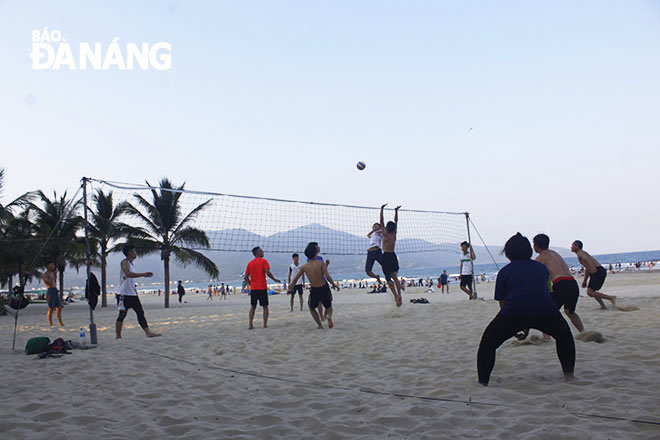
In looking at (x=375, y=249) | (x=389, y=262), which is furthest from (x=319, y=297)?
(x=375, y=249)

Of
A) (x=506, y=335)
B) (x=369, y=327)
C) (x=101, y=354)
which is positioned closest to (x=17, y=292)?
(x=101, y=354)

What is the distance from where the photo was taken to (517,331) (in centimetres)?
318

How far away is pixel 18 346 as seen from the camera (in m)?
6.57

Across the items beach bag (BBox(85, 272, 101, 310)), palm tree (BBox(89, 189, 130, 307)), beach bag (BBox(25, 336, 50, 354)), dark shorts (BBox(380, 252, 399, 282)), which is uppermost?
palm tree (BBox(89, 189, 130, 307))

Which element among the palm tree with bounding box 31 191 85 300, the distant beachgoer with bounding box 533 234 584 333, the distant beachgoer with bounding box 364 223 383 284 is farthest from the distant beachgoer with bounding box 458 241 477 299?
the palm tree with bounding box 31 191 85 300

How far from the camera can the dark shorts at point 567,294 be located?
191 inches

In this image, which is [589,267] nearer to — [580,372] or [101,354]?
[580,372]

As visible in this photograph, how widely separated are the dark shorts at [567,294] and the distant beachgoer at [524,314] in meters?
1.81

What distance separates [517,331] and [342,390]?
1.35m

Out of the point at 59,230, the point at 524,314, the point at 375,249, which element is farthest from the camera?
the point at 59,230

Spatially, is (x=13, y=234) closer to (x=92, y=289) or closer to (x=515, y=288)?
(x=92, y=289)

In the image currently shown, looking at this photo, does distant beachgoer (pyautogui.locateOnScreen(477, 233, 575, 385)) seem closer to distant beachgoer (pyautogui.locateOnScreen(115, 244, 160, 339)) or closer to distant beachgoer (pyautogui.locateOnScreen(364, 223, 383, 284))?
distant beachgoer (pyautogui.locateOnScreen(364, 223, 383, 284))

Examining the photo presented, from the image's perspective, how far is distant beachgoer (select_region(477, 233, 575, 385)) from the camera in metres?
3.13

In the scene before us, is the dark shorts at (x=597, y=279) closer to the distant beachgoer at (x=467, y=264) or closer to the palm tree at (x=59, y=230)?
the distant beachgoer at (x=467, y=264)
